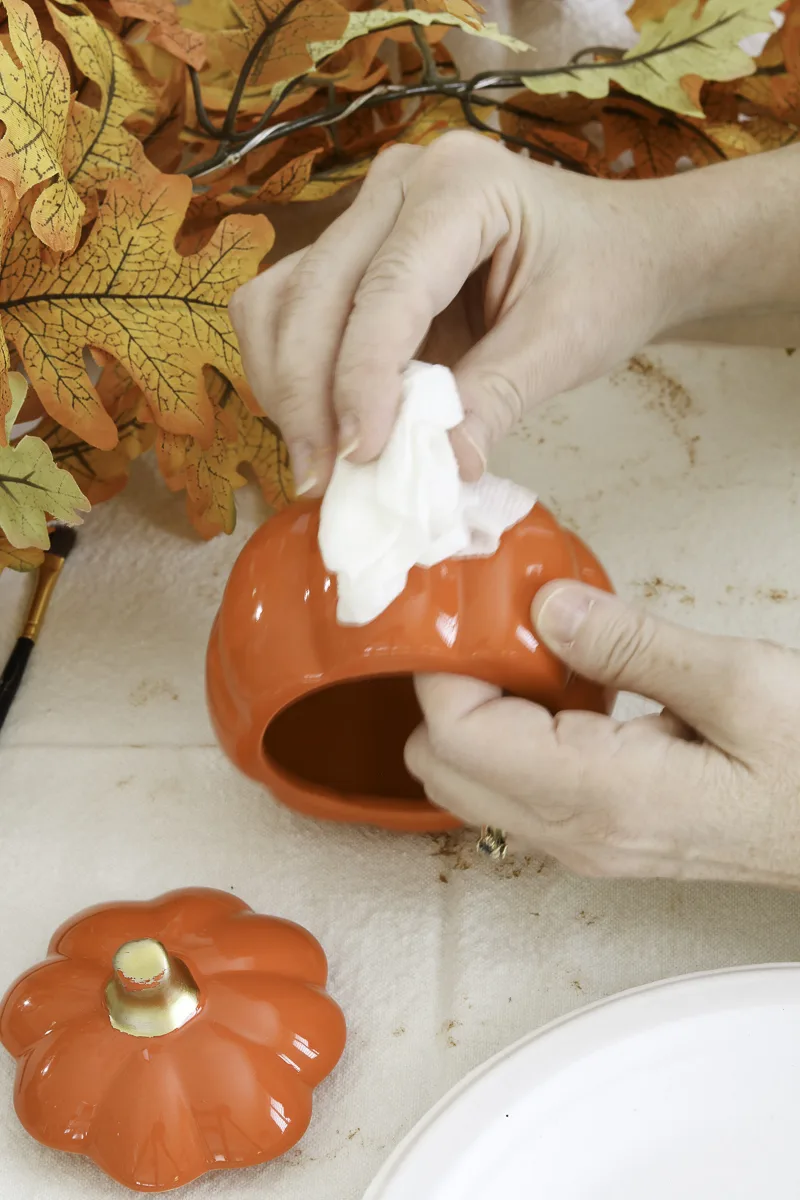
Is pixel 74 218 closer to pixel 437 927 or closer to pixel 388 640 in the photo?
pixel 388 640

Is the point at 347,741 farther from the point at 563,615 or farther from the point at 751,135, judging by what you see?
the point at 751,135

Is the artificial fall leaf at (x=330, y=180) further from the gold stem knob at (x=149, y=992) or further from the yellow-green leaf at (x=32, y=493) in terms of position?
the gold stem knob at (x=149, y=992)

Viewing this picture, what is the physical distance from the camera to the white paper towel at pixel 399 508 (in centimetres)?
42

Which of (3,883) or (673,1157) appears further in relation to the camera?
(3,883)

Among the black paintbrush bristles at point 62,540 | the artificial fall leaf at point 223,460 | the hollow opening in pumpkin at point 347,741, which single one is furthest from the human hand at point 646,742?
the black paintbrush bristles at point 62,540

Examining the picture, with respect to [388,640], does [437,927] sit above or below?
below

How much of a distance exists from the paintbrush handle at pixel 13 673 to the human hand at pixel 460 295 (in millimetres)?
225

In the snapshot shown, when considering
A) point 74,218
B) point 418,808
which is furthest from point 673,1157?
point 74,218

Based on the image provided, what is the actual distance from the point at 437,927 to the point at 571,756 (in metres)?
0.14

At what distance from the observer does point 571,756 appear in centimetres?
44

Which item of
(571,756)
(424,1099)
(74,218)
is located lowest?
(424,1099)

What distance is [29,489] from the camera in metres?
0.50

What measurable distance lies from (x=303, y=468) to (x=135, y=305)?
0.13 meters

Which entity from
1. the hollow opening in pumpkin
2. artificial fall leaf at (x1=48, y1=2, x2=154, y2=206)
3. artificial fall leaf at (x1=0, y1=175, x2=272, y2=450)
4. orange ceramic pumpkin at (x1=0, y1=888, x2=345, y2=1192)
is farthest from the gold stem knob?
artificial fall leaf at (x1=48, y1=2, x2=154, y2=206)
